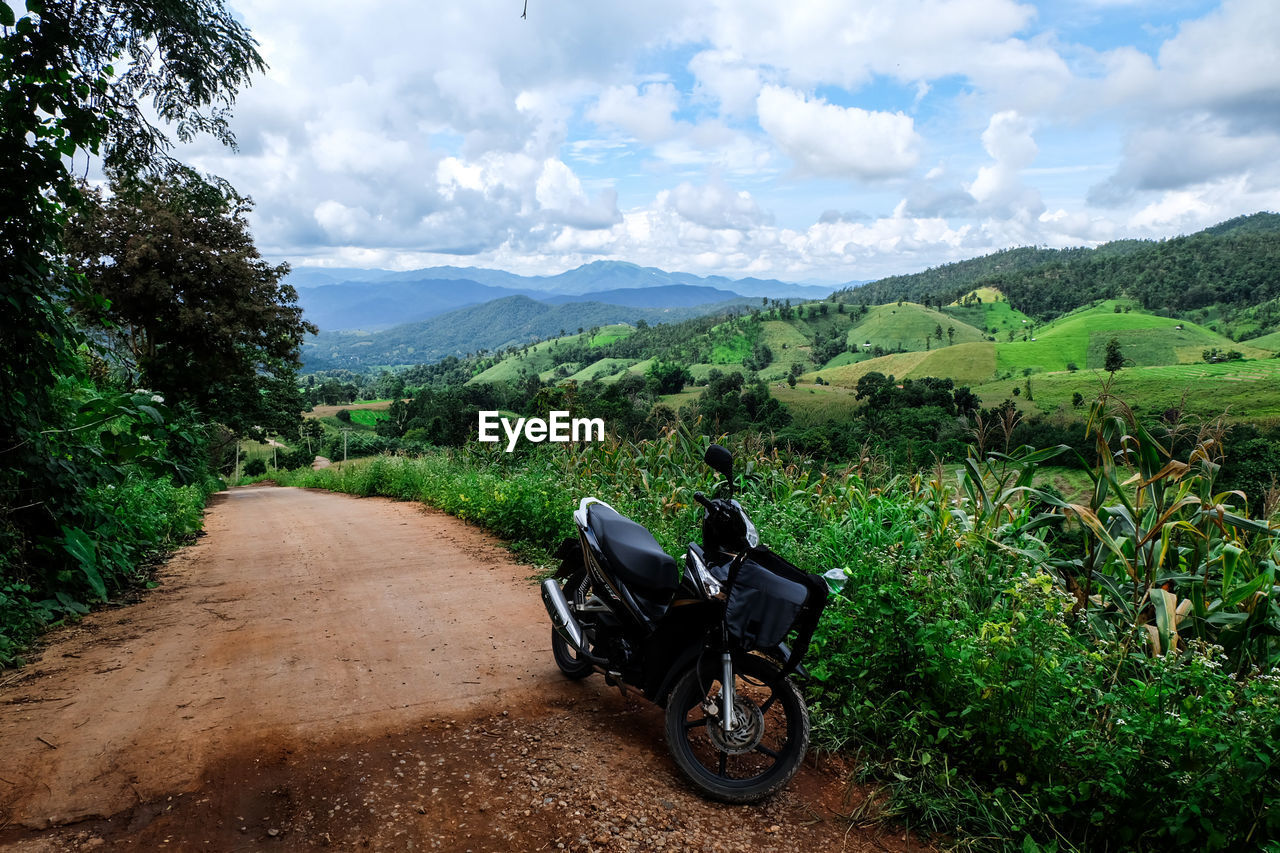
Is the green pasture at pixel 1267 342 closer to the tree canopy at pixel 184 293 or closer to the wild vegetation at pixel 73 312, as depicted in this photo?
the tree canopy at pixel 184 293

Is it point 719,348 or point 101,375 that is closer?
point 101,375

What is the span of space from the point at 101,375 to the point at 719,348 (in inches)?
4259

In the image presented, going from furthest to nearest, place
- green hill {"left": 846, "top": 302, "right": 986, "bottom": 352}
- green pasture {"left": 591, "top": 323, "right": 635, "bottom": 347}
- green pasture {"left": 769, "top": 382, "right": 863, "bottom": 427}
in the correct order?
green pasture {"left": 591, "top": 323, "right": 635, "bottom": 347} → green hill {"left": 846, "top": 302, "right": 986, "bottom": 352} → green pasture {"left": 769, "top": 382, "right": 863, "bottom": 427}

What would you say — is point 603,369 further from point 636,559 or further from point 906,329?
point 636,559

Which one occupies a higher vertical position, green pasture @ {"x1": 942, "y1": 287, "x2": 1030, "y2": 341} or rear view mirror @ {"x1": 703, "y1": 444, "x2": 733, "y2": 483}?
green pasture @ {"x1": 942, "y1": 287, "x2": 1030, "y2": 341}

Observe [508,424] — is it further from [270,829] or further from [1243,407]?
[1243,407]

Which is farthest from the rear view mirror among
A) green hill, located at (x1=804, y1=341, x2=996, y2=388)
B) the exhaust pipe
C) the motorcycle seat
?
green hill, located at (x1=804, y1=341, x2=996, y2=388)

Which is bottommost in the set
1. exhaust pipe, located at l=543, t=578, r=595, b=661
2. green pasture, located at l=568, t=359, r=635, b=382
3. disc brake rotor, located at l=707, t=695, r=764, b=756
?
green pasture, located at l=568, t=359, r=635, b=382

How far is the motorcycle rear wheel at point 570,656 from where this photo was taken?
13.2 feet

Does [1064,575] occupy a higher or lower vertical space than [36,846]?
higher

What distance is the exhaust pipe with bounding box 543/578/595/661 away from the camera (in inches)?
145

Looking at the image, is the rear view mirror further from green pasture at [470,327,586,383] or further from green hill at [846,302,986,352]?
green pasture at [470,327,586,383]

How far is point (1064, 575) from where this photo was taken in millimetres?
4156

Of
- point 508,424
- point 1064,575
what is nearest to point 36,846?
point 1064,575
